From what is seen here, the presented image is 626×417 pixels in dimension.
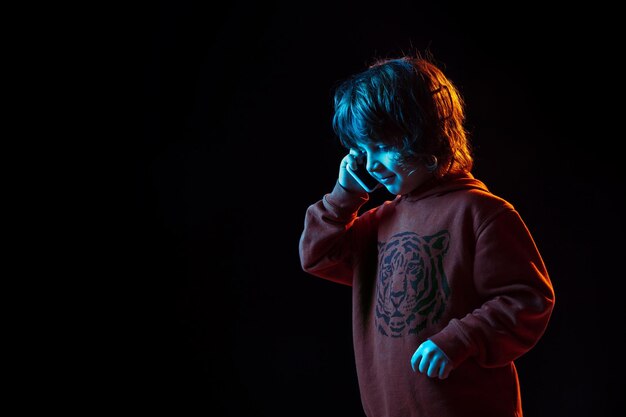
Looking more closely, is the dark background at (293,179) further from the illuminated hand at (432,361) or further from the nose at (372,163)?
the illuminated hand at (432,361)

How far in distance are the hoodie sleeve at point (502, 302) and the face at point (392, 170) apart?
121mm

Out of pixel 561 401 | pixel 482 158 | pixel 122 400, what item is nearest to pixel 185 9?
pixel 482 158

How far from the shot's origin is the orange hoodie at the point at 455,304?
0.84 meters

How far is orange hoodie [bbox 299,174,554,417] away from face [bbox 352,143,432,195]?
24mm

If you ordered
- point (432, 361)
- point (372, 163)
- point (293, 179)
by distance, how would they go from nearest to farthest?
1. point (432, 361)
2. point (372, 163)
3. point (293, 179)

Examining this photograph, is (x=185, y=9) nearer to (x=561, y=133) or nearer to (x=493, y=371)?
(x=561, y=133)

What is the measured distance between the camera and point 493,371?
0.88m

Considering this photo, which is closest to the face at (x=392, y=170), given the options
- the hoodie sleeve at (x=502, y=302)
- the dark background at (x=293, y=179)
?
the hoodie sleeve at (x=502, y=302)

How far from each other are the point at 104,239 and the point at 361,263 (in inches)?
25.3

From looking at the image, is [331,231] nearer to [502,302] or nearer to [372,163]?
[372,163]

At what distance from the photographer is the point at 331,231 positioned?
1.00 metres

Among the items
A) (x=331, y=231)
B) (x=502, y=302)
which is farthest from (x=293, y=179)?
(x=502, y=302)

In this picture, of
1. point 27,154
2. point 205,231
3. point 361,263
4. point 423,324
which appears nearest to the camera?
point 423,324

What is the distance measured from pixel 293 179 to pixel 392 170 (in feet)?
1.85
